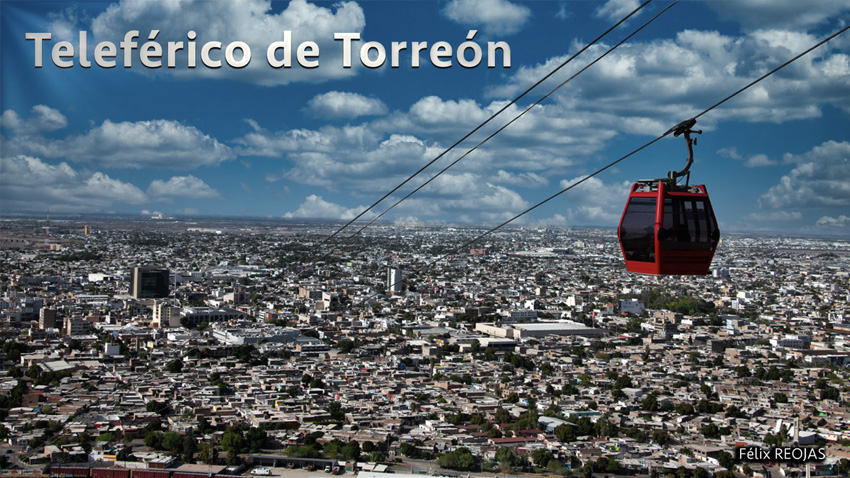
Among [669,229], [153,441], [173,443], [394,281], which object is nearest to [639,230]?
[669,229]

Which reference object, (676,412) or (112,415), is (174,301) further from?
(676,412)

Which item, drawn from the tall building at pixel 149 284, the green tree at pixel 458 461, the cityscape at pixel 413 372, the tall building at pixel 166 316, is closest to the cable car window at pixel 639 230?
the cityscape at pixel 413 372

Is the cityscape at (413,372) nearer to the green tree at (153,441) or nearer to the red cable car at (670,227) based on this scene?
the green tree at (153,441)

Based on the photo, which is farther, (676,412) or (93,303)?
(93,303)

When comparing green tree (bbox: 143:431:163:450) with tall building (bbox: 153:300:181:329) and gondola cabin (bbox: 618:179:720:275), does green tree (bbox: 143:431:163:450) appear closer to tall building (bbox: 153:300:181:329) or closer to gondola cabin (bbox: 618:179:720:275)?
gondola cabin (bbox: 618:179:720:275)

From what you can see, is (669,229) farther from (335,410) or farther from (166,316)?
(166,316)

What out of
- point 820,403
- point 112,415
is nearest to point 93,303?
point 112,415

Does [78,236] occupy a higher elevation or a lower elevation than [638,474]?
higher

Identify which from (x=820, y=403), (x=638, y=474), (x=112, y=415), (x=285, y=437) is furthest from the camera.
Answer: (x=820, y=403)
